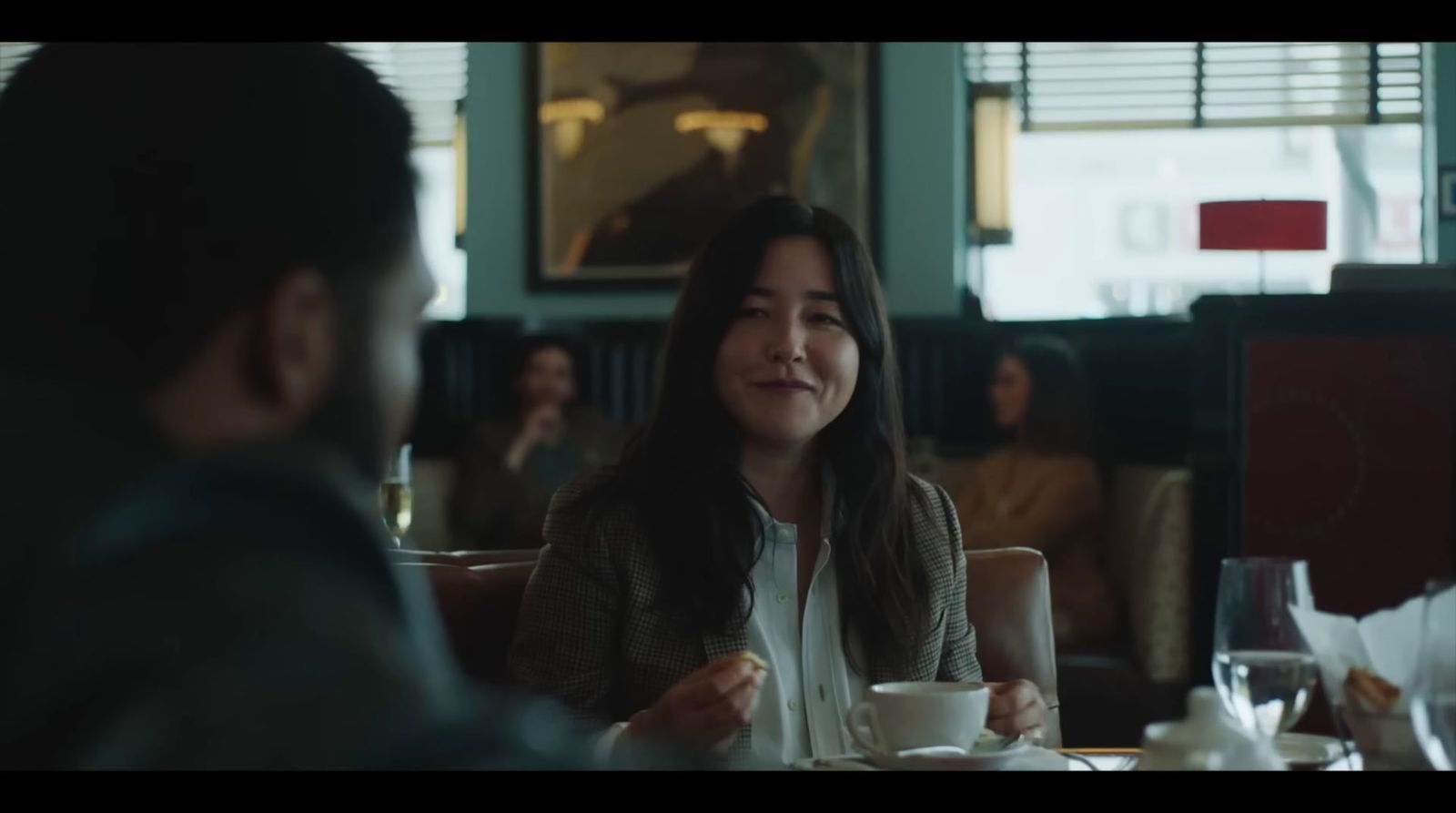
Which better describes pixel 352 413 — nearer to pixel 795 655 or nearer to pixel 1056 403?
pixel 795 655

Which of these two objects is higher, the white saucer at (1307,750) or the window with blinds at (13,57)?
the window with blinds at (13,57)

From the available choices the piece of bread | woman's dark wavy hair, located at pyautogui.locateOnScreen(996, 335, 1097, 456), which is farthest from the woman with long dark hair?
woman's dark wavy hair, located at pyautogui.locateOnScreen(996, 335, 1097, 456)

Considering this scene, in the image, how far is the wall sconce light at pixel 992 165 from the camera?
223 inches

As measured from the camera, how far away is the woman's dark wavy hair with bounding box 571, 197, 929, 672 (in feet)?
5.10

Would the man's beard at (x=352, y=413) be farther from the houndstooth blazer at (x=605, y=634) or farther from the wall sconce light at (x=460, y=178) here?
the wall sconce light at (x=460, y=178)

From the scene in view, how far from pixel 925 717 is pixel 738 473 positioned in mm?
577

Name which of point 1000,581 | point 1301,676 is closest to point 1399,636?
A: point 1301,676

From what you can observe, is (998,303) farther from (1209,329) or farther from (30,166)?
(30,166)

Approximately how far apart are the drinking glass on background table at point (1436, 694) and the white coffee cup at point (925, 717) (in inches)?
12.6

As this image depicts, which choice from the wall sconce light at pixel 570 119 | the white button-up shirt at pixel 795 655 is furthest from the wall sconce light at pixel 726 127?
the white button-up shirt at pixel 795 655

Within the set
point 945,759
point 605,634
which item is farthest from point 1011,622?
point 945,759

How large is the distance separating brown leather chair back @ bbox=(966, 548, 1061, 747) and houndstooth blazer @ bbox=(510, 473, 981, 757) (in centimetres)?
16
